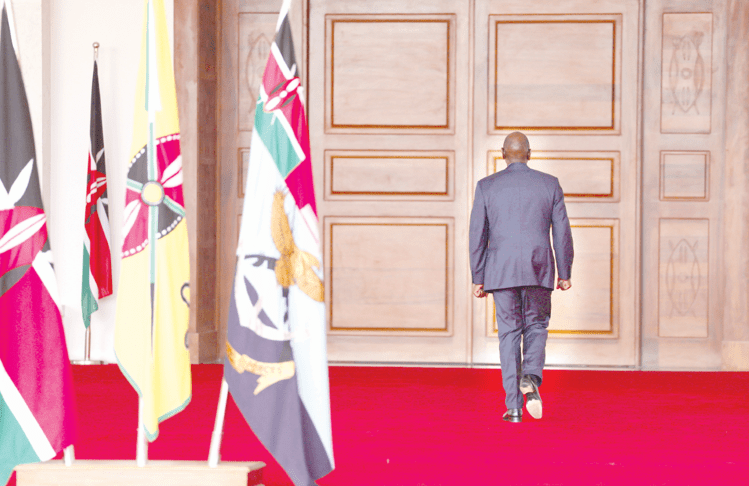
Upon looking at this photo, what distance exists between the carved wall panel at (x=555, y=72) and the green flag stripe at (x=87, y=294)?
370cm

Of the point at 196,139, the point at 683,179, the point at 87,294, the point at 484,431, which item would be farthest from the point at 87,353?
the point at 683,179

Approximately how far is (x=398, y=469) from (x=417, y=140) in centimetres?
371

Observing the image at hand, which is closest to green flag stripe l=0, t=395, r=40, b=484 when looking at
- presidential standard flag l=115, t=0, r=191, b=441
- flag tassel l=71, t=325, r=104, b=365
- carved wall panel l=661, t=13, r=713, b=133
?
presidential standard flag l=115, t=0, r=191, b=441

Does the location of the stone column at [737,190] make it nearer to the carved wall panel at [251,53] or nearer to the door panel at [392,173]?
the door panel at [392,173]

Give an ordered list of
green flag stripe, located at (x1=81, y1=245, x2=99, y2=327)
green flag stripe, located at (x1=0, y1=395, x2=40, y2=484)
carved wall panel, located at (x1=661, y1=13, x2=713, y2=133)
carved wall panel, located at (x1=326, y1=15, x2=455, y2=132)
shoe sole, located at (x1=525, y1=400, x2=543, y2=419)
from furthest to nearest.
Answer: carved wall panel, located at (x1=326, y1=15, x2=455, y2=132) < carved wall panel, located at (x1=661, y1=13, x2=713, y2=133) < green flag stripe, located at (x1=81, y1=245, x2=99, y2=327) < shoe sole, located at (x1=525, y1=400, x2=543, y2=419) < green flag stripe, located at (x1=0, y1=395, x2=40, y2=484)

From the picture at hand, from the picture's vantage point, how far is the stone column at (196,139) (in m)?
5.83

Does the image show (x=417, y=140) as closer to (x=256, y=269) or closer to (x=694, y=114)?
(x=694, y=114)

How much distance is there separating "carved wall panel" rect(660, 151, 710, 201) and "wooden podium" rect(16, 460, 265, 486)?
16.1 feet

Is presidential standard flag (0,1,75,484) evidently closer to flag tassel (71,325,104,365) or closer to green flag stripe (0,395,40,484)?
green flag stripe (0,395,40,484)

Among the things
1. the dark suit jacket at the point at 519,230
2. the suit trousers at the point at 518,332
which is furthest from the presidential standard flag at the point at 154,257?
the suit trousers at the point at 518,332

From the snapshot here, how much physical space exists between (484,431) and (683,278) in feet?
10.7

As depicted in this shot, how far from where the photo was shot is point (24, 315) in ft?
7.79

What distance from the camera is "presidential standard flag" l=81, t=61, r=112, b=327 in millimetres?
5520

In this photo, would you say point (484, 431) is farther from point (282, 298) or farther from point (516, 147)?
point (282, 298)
